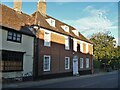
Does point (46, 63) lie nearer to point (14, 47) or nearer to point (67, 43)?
point (14, 47)

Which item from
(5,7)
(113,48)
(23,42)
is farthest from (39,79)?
(113,48)

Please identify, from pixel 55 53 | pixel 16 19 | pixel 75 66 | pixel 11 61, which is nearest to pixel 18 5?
pixel 16 19

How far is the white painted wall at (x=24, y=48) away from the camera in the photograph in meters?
22.2

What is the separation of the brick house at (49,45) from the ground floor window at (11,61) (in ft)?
8.22

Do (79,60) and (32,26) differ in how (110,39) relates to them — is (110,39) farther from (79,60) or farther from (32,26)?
(32,26)

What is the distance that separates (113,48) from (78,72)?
79.1 ft

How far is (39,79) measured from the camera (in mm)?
26828

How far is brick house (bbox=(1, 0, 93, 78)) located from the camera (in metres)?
26.9

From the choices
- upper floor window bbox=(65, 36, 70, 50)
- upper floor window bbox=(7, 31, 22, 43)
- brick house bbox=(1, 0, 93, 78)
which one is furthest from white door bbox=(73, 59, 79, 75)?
upper floor window bbox=(7, 31, 22, 43)

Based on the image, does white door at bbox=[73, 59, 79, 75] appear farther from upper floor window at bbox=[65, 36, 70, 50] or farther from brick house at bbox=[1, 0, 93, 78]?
upper floor window at bbox=[65, 36, 70, 50]

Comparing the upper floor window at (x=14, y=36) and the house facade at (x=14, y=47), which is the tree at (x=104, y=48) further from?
the upper floor window at (x=14, y=36)

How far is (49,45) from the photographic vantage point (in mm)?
29359

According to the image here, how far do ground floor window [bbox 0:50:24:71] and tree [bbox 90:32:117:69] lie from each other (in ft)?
118

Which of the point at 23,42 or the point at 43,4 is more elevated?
the point at 43,4
